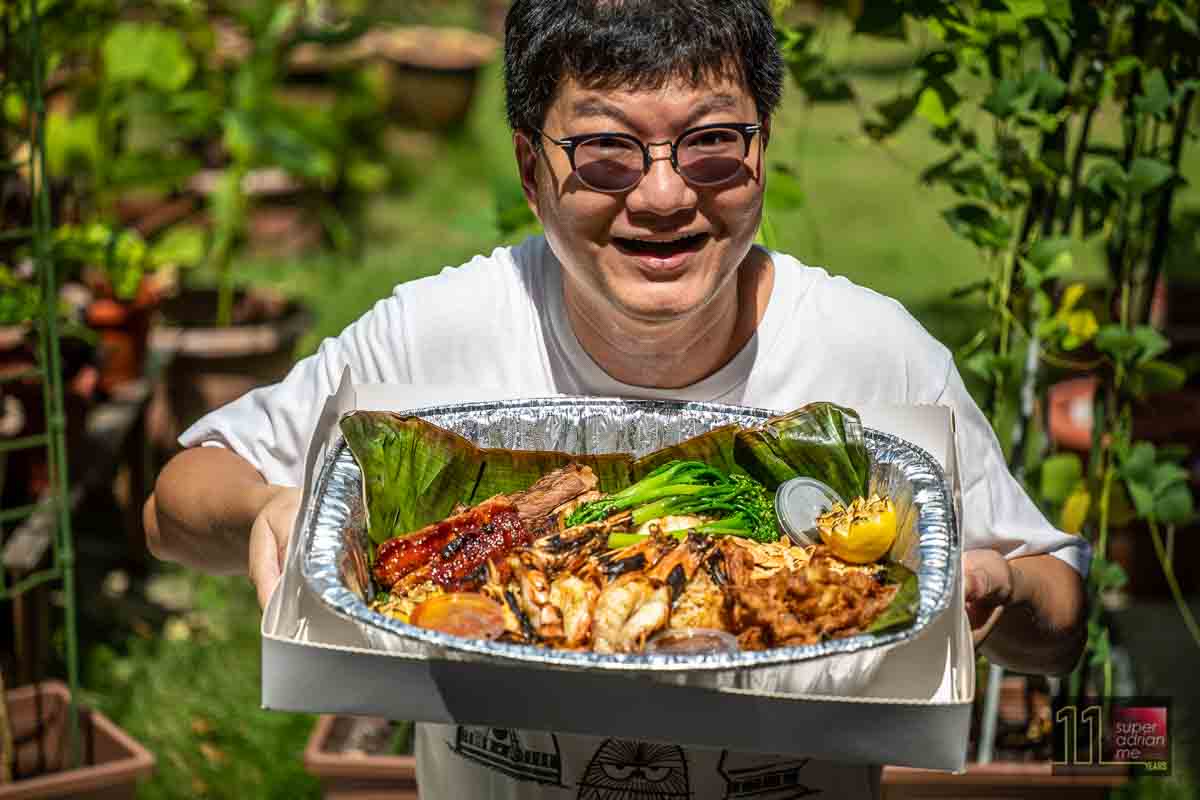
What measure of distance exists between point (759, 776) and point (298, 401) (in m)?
0.73

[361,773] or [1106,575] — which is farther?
[361,773]

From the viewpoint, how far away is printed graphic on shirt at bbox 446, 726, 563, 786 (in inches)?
65.6

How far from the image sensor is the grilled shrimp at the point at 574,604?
4.74 ft

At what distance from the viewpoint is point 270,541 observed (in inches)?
64.4

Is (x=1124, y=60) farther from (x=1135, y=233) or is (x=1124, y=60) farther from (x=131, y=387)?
(x=131, y=387)

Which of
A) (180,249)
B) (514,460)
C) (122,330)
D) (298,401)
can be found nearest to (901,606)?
(514,460)

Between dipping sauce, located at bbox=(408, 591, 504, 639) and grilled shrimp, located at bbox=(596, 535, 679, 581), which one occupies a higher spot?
grilled shrimp, located at bbox=(596, 535, 679, 581)

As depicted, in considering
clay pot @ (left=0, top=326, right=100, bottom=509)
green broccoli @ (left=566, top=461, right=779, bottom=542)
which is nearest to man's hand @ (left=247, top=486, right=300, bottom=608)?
green broccoli @ (left=566, top=461, right=779, bottom=542)

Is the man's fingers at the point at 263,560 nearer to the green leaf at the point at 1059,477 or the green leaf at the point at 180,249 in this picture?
the green leaf at the point at 1059,477

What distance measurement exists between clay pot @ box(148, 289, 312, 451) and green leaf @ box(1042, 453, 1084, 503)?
2.86 meters

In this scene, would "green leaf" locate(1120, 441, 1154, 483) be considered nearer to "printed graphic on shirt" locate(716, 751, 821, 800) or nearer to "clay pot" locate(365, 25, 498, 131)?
"printed graphic on shirt" locate(716, 751, 821, 800)

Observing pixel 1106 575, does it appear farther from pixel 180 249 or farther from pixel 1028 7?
pixel 180 249

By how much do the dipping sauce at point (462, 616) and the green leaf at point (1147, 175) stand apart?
4.91 feet

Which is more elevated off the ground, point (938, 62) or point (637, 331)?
point (938, 62)
